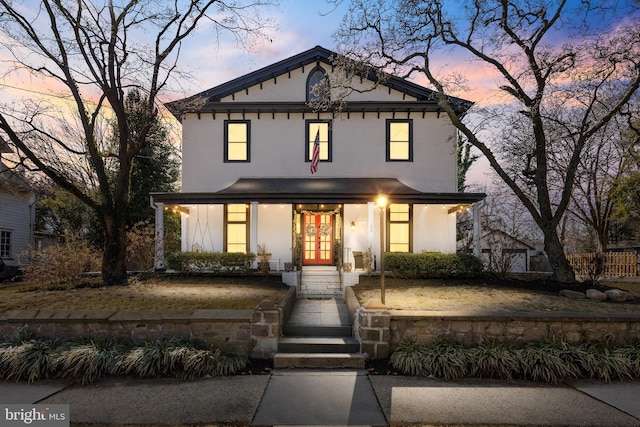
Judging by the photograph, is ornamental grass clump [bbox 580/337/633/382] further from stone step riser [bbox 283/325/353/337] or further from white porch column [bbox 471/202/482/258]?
white porch column [bbox 471/202/482/258]

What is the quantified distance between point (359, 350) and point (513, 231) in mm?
31047

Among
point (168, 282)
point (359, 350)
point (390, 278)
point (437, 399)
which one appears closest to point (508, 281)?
point (390, 278)

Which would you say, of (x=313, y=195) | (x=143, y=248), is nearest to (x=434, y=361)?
(x=313, y=195)

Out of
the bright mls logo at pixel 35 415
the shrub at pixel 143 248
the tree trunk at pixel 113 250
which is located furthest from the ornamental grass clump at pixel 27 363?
the shrub at pixel 143 248

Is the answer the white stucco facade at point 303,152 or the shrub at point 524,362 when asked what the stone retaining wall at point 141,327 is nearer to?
the shrub at point 524,362

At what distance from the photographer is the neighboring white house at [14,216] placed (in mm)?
20406

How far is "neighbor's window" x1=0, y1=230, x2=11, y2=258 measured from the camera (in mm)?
20641

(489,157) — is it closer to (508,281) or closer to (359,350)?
(508,281)

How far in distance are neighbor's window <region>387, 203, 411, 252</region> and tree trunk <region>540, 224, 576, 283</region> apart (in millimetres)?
4586

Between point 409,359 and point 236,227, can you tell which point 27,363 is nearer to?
point 409,359

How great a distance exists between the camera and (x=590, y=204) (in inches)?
872

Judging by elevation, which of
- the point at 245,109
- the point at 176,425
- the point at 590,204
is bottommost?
the point at 176,425

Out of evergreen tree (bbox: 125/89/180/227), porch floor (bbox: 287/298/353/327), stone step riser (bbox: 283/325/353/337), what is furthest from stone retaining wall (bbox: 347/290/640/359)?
evergreen tree (bbox: 125/89/180/227)

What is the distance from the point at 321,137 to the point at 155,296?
351 inches
